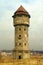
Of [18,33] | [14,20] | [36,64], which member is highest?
[14,20]

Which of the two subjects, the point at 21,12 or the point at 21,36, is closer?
the point at 21,36

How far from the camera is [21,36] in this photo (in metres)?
36.5

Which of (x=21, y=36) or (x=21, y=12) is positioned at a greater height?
(x=21, y=12)

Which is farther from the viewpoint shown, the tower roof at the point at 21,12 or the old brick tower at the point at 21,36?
the tower roof at the point at 21,12

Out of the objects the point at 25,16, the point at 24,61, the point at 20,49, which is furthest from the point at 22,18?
the point at 24,61

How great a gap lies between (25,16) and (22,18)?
917 mm

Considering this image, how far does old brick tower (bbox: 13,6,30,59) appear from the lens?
36156 millimetres

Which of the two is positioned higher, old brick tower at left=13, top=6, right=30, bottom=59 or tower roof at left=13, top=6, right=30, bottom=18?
tower roof at left=13, top=6, right=30, bottom=18

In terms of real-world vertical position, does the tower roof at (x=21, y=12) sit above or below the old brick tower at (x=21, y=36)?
above

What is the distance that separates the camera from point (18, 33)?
120ft

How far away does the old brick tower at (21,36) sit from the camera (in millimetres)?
36156

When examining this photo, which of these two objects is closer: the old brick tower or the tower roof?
the old brick tower

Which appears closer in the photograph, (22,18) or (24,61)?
(24,61)

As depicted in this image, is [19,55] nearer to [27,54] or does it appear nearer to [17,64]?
[27,54]
